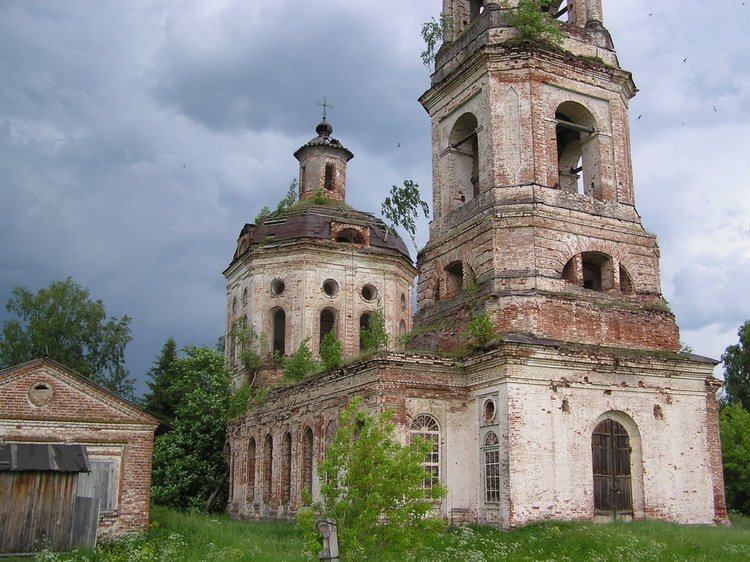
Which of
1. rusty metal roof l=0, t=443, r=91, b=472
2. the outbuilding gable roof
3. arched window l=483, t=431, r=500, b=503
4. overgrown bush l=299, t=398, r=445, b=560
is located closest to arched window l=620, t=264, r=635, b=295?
arched window l=483, t=431, r=500, b=503

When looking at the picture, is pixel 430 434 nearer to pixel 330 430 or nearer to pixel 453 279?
pixel 330 430

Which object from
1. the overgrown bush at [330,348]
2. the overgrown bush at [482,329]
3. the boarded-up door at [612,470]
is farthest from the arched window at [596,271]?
the overgrown bush at [330,348]

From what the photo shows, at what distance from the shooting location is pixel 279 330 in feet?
98.1

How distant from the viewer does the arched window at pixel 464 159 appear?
2100 centimetres

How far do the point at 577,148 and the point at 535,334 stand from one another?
669 cm

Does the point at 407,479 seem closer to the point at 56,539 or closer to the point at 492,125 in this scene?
the point at 56,539

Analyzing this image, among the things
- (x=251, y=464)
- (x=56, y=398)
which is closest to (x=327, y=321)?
(x=251, y=464)

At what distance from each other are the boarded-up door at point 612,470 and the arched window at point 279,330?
14.4m

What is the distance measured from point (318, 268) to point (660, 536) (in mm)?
16746

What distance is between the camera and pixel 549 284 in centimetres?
1803

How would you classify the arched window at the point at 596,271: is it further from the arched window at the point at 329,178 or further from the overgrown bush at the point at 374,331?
the arched window at the point at 329,178

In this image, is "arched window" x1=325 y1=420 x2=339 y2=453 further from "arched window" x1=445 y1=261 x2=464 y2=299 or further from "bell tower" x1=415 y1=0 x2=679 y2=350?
"arched window" x1=445 y1=261 x2=464 y2=299

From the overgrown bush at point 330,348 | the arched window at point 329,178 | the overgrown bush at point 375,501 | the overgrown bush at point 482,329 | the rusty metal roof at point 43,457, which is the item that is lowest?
the overgrown bush at point 375,501

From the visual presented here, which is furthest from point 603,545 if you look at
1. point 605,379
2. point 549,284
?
point 549,284
